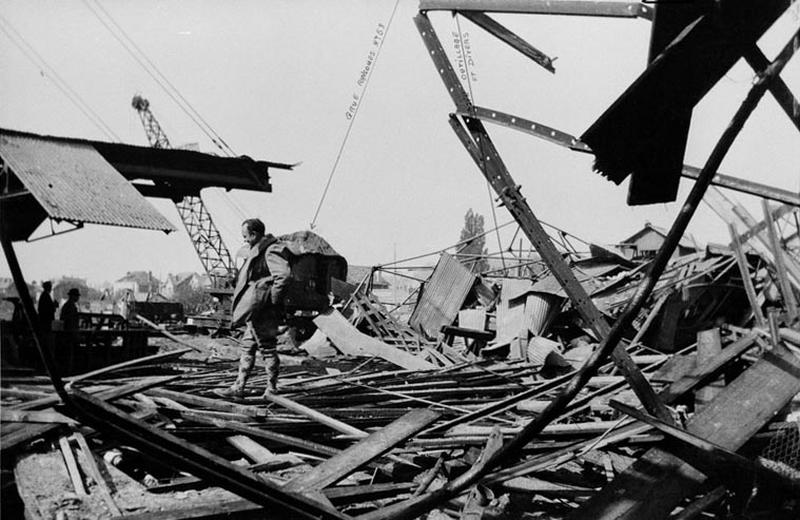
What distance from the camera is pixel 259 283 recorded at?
20.3 feet

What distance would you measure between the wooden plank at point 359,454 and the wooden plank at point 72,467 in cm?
129

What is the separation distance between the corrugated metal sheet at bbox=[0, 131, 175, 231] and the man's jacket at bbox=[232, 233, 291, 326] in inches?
209

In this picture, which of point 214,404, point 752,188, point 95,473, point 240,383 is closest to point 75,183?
point 240,383

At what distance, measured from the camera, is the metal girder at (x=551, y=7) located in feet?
8.40

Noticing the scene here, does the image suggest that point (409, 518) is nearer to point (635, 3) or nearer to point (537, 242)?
point (537, 242)

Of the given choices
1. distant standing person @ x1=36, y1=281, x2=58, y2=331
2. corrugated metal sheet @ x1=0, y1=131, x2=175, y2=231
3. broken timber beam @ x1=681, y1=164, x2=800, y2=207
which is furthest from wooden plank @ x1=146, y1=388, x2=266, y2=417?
distant standing person @ x1=36, y1=281, x2=58, y2=331

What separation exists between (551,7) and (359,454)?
2.83 meters

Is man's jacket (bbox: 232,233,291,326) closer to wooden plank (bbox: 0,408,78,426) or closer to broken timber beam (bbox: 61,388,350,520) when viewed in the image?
wooden plank (bbox: 0,408,78,426)

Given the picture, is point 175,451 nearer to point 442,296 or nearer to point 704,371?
point 704,371

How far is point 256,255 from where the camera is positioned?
6.34 metres

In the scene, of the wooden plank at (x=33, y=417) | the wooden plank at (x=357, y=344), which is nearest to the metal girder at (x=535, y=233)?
the wooden plank at (x=33, y=417)

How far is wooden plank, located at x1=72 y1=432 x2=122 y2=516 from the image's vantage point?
2805 mm

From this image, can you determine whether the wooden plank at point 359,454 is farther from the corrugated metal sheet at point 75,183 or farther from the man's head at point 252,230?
the corrugated metal sheet at point 75,183

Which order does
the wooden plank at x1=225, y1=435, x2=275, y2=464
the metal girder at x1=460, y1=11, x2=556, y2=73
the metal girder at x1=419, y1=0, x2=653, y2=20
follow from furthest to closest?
the wooden plank at x1=225, y1=435, x2=275, y2=464 < the metal girder at x1=460, y1=11, x2=556, y2=73 < the metal girder at x1=419, y1=0, x2=653, y2=20
